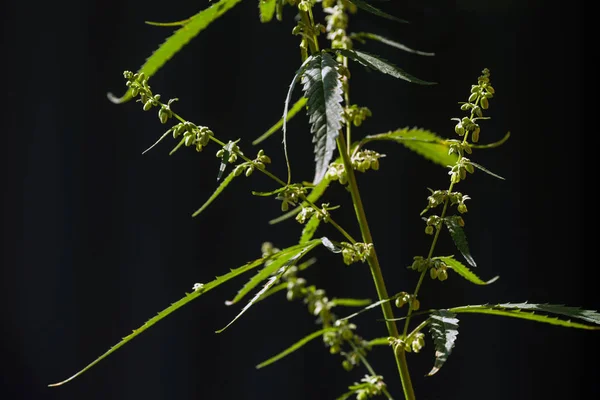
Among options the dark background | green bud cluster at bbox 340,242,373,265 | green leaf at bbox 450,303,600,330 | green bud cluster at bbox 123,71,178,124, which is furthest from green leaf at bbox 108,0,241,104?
the dark background

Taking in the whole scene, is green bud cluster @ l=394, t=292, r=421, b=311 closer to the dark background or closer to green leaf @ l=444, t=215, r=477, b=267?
green leaf @ l=444, t=215, r=477, b=267

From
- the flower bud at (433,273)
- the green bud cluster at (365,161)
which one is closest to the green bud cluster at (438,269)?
the flower bud at (433,273)

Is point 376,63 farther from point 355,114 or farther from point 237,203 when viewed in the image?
point 237,203

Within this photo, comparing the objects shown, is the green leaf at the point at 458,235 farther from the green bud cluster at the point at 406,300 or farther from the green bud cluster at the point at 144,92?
the green bud cluster at the point at 144,92

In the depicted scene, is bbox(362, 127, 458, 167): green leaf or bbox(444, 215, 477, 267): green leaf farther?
bbox(362, 127, 458, 167): green leaf

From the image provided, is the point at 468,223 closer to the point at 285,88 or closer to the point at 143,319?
the point at 285,88

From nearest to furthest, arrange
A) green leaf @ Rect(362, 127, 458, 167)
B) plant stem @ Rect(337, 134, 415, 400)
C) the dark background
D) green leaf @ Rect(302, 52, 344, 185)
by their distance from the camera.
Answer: green leaf @ Rect(302, 52, 344, 185) < plant stem @ Rect(337, 134, 415, 400) < green leaf @ Rect(362, 127, 458, 167) < the dark background

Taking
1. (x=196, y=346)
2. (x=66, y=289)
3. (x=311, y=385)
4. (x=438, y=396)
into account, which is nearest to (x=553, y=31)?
(x=438, y=396)
